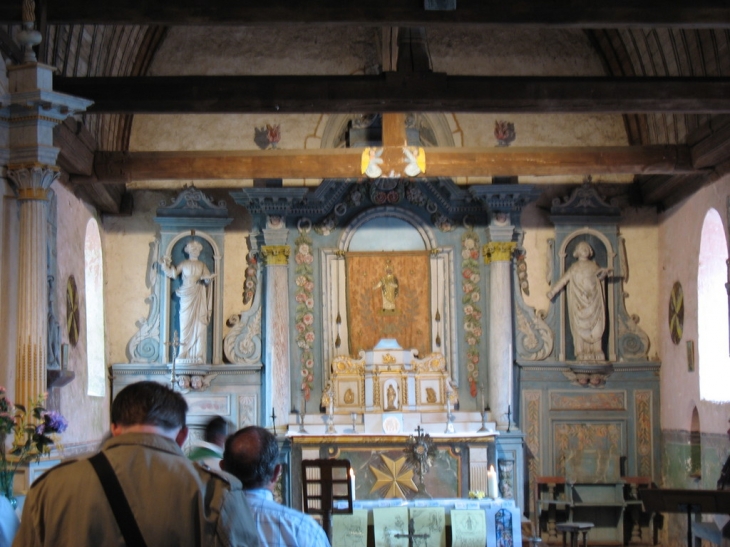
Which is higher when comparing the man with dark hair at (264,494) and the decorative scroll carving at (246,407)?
the man with dark hair at (264,494)

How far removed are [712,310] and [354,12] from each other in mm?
6434

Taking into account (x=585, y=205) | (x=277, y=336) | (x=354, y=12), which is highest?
(x=354, y=12)

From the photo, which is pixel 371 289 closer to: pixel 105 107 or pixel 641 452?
pixel 641 452

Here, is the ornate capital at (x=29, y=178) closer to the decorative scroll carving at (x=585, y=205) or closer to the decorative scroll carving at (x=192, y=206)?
the decorative scroll carving at (x=192, y=206)

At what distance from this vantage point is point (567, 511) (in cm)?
1412

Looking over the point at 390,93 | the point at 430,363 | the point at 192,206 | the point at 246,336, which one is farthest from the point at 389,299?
the point at 390,93

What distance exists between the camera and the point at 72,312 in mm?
12531

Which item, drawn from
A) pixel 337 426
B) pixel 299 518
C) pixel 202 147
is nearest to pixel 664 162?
pixel 337 426

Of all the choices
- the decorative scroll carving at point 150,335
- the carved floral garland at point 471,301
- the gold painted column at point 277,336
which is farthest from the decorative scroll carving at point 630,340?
the decorative scroll carving at point 150,335

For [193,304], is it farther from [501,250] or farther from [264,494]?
[264,494]

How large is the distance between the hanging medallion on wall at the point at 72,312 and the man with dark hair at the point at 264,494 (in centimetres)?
887

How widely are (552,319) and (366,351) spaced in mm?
2591

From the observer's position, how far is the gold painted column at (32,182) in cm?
861

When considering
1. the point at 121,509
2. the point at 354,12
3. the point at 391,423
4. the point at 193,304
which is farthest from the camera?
the point at 193,304
